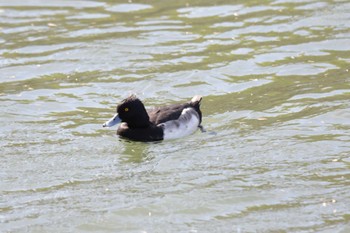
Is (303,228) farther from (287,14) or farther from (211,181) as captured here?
(287,14)

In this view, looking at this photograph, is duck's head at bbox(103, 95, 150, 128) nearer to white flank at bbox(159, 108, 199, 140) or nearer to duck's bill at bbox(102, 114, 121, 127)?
duck's bill at bbox(102, 114, 121, 127)

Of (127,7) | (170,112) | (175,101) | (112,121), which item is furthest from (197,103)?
(127,7)

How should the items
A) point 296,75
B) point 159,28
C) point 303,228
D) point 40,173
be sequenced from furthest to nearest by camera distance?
point 159,28, point 296,75, point 40,173, point 303,228

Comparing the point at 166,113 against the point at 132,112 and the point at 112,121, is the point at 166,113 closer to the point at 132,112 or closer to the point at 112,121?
the point at 132,112

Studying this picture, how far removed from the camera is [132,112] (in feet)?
48.4

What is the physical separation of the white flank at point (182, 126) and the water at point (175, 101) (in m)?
0.13

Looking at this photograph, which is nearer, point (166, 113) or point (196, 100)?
point (166, 113)

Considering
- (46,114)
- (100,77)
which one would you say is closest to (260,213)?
(46,114)

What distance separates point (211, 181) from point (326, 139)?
2.31 metres

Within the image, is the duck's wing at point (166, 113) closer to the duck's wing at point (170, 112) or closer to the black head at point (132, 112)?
the duck's wing at point (170, 112)

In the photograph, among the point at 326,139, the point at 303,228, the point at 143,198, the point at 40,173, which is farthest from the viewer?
the point at 326,139

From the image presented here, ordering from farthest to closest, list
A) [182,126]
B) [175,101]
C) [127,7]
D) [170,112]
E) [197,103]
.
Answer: [127,7], [175,101], [197,103], [170,112], [182,126]

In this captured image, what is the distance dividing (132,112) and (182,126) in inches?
31.0

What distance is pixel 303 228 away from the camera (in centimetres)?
1101
